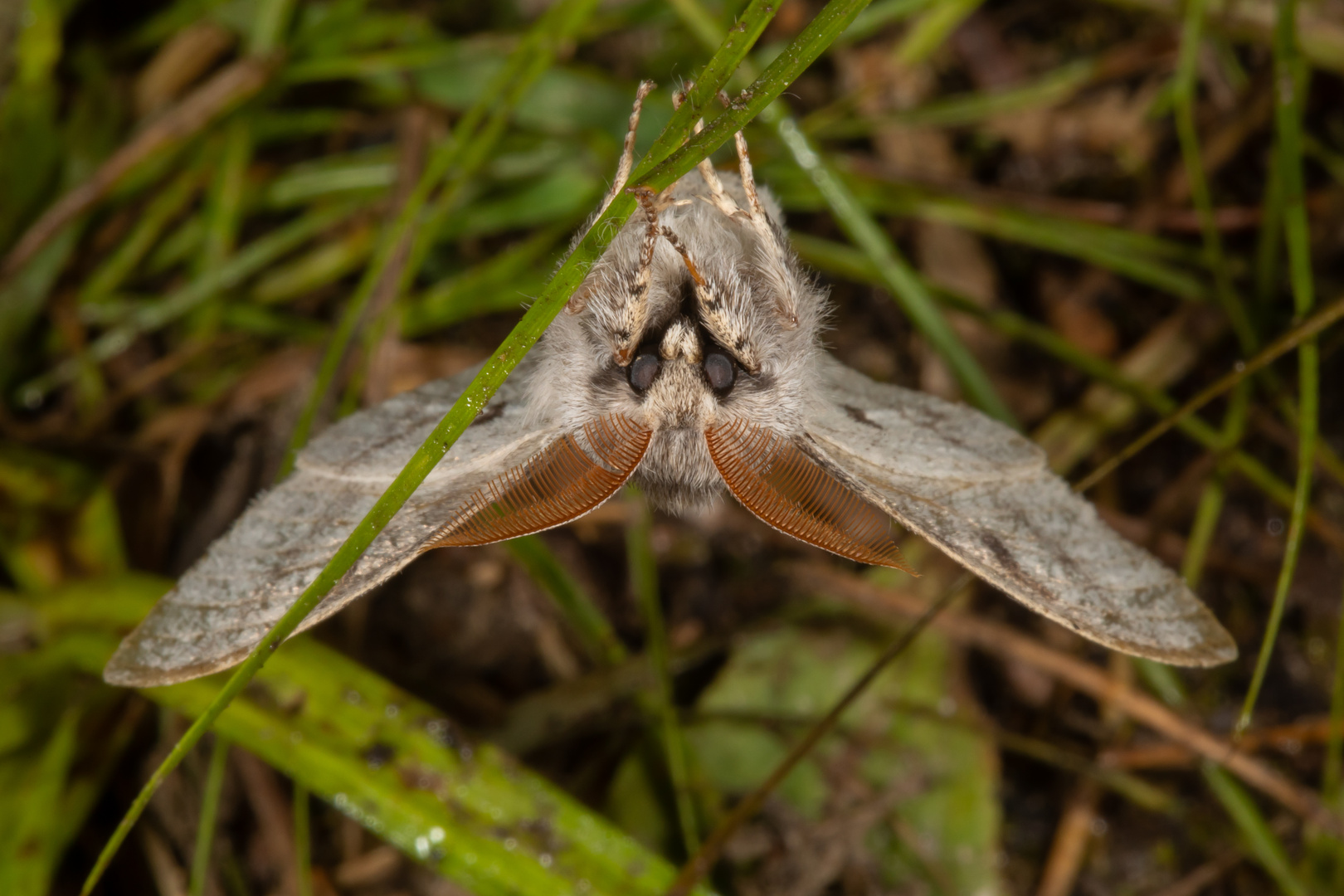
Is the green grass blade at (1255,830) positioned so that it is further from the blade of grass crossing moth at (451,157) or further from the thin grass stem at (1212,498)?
the blade of grass crossing moth at (451,157)

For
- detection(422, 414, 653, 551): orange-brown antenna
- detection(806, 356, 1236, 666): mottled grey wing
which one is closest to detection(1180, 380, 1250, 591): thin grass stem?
detection(806, 356, 1236, 666): mottled grey wing

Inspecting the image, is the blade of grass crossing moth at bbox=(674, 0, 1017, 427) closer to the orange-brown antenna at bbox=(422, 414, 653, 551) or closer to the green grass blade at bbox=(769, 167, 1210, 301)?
the green grass blade at bbox=(769, 167, 1210, 301)

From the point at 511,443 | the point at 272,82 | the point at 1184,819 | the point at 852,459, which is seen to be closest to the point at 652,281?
the point at 511,443

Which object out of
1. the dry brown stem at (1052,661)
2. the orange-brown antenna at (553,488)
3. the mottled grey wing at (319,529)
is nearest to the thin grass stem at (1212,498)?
the dry brown stem at (1052,661)

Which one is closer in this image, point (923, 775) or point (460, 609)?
point (923, 775)

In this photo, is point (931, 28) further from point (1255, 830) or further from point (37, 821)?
point (37, 821)

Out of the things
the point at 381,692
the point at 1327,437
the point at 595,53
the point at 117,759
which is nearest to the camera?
the point at 381,692

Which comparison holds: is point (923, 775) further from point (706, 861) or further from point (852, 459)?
point (852, 459)
